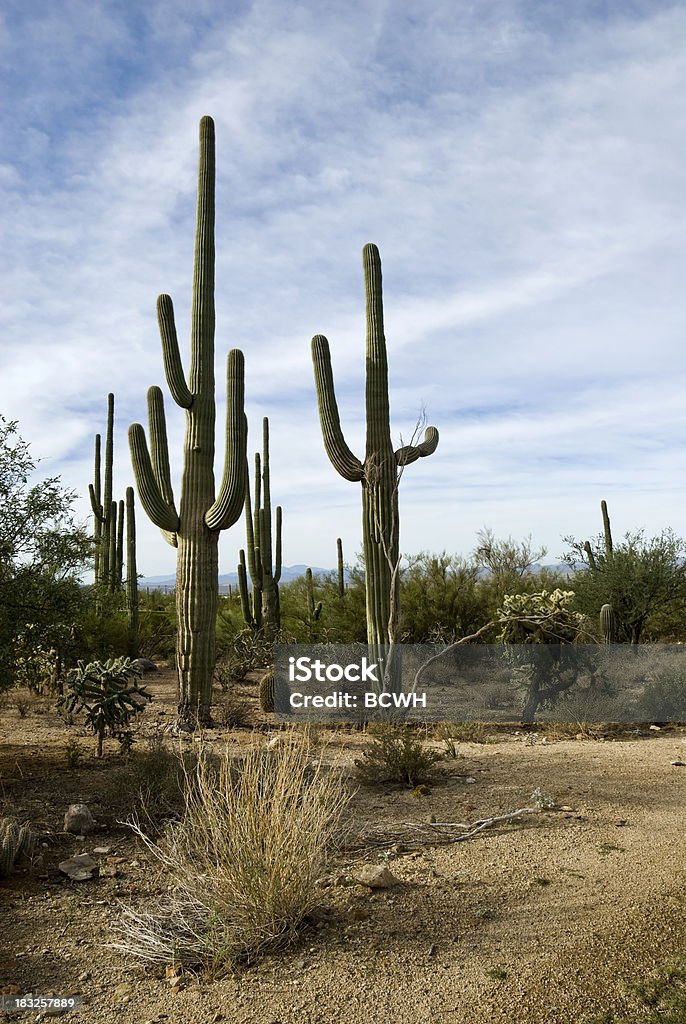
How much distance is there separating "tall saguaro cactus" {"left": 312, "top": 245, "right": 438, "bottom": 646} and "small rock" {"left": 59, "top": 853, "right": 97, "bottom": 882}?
6.82 meters

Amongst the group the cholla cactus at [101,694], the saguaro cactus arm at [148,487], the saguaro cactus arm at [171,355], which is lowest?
the cholla cactus at [101,694]

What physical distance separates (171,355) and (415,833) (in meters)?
8.01

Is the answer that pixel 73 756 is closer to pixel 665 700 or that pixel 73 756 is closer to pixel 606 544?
pixel 665 700

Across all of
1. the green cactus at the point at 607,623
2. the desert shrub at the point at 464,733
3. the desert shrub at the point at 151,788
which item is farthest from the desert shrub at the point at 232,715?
the green cactus at the point at 607,623

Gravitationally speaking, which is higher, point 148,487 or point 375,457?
point 375,457

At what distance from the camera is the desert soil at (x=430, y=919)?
13.2 ft

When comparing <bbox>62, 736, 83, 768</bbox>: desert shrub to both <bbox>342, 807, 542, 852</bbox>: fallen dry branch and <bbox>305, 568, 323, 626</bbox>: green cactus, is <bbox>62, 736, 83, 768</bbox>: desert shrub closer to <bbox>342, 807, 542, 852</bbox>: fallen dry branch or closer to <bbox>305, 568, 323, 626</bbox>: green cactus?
<bbox>342, 807, 542, 852</bbox>: fallen dry branch

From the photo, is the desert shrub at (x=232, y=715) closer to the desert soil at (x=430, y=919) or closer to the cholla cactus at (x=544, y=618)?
the desert soil at (x=430, y=919)

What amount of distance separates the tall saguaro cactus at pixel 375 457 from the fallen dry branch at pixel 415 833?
5627 mm

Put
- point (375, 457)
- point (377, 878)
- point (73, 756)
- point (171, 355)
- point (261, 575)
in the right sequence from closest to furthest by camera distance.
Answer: point (377, 878)
point (73, 756)
point (171, 355)
point (375, 457)
point (261, 575)

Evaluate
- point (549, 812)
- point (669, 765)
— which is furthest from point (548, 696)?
point (549, 812)

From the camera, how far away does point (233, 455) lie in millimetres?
12438

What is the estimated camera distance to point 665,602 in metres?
16.9

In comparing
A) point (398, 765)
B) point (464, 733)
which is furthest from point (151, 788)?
point (464, 733)
